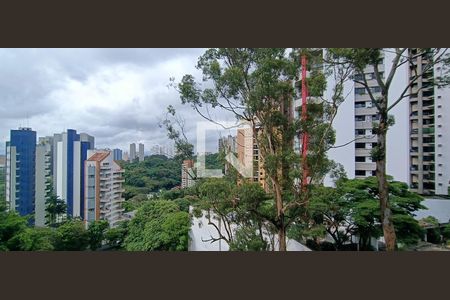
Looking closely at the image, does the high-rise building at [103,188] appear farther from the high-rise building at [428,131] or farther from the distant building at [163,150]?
the high-rise building at [428,131]

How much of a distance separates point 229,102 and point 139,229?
75.2 inches

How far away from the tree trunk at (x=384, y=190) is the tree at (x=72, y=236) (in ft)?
11.5

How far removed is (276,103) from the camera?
3219 mm

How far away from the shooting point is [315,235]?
10.9 feet

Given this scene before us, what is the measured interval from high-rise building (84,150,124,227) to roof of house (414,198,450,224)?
355 centimetres

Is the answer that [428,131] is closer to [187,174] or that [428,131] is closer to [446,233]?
[446,233]

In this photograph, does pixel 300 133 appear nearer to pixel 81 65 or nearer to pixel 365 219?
pixel 365 219

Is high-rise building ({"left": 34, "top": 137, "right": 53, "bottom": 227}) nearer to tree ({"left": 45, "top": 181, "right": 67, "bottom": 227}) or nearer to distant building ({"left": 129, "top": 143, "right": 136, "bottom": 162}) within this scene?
tree ({"left": 45, "top": 181, "right": 67, "bottom": 227})

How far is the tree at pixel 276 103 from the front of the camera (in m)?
3.13

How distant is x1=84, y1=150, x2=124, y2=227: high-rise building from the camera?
3479 mm

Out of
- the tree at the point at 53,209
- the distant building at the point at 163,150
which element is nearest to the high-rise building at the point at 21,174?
the tree at the point at 53,209

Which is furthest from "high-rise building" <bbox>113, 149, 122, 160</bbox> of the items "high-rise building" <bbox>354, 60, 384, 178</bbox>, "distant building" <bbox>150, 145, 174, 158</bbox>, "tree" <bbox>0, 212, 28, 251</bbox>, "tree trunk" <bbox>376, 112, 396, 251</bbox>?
"tree trunk" <bbox>376, 112, 396, 251</bbox>

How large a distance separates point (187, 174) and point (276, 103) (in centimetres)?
136

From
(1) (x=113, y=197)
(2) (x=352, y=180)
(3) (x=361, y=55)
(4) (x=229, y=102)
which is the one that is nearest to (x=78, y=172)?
(1) (x=113, y=197)
